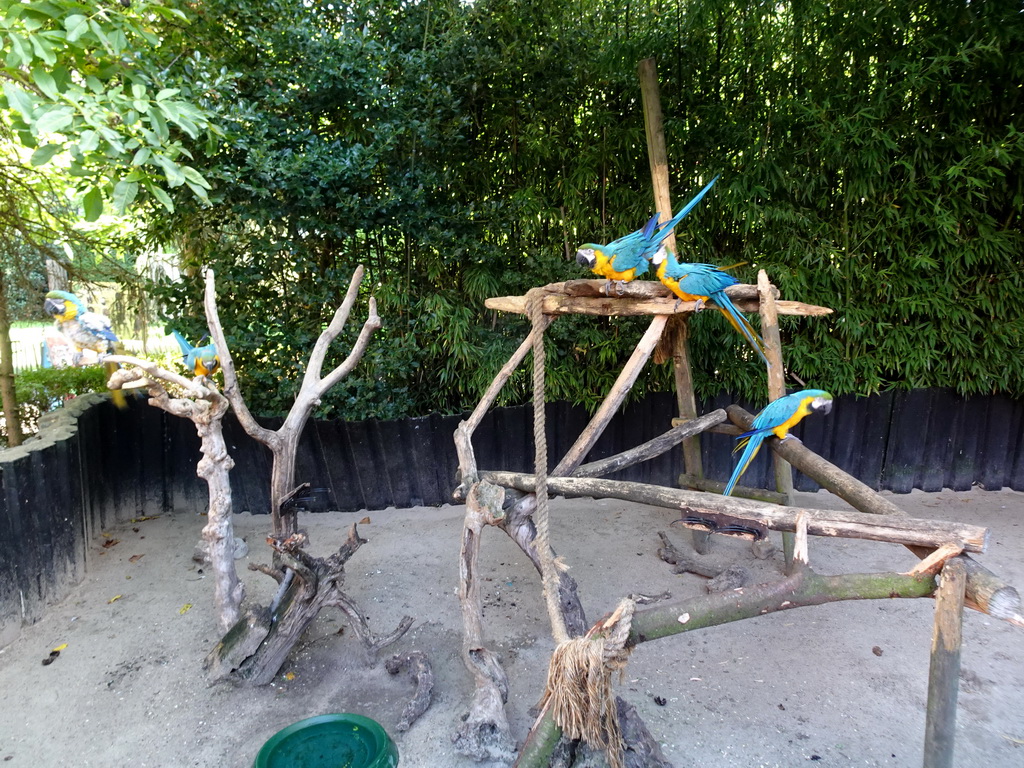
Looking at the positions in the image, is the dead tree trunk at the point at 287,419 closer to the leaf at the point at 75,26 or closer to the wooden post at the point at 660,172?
the leaf at the point at 75,26

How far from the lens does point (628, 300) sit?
2785mm

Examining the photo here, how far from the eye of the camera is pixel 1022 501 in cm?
429

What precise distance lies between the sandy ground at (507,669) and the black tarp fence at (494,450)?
630mm

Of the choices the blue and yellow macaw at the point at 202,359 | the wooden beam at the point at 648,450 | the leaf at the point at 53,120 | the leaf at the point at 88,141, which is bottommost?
the wooden beam at the point at 648,450

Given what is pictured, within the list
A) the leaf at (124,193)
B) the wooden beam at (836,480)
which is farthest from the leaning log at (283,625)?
the wooden beam at (836,480)

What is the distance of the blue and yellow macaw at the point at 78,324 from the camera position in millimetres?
2445

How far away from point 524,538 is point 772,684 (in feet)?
3.80

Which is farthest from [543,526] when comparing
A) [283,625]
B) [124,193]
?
[124,193]

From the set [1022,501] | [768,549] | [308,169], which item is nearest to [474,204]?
[308,169]

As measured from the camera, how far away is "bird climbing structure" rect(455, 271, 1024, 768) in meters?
1.66

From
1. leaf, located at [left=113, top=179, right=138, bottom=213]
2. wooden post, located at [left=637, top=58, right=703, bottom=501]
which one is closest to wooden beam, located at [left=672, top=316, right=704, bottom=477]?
wooden post, located at [left=637, top=58, right=703, bottom=501]

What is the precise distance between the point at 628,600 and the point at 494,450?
9.13 feet

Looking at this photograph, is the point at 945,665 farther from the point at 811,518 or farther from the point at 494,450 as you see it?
the point at 494,450

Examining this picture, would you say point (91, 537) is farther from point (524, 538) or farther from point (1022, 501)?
point (1022, 501)
